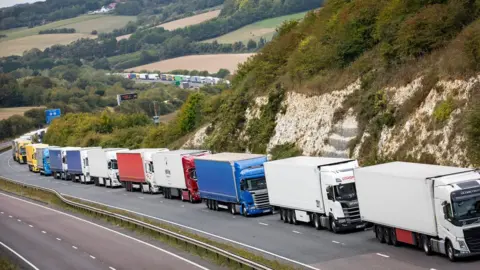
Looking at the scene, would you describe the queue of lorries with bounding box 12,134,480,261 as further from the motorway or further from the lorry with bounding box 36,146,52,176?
the lorry with bounding box 36,146,52,176

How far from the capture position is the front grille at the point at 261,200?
4941 cm

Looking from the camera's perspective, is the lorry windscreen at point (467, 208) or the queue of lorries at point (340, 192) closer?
the lorry windscreen at point (467, 208)

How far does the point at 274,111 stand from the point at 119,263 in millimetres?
34811

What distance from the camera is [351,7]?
225 feet

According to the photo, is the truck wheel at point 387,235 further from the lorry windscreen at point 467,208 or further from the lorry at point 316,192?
the lorry windscreen at point 467,208

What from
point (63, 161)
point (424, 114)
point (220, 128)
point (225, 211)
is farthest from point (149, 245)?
point (63, 161)

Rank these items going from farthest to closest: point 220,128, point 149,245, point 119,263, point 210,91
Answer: point 210,91 < point 220,128 < point 149,245 < point 119,263

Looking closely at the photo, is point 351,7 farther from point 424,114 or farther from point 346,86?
point 424,114

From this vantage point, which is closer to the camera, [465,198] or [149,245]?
[465,198]

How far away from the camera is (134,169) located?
237 feet

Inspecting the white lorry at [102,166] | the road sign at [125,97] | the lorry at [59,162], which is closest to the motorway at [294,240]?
the white lorry at [102,166]

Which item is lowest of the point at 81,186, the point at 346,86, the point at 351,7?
the point at 81,186

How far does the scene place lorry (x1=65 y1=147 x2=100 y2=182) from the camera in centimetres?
8831

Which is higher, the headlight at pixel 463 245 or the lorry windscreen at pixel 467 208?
the lorry windscreen at pixel 467 208
